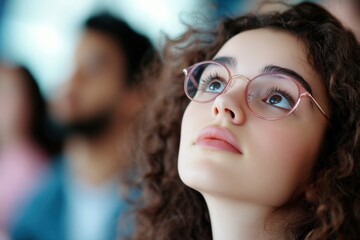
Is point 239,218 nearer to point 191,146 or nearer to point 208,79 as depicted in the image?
point 191,146

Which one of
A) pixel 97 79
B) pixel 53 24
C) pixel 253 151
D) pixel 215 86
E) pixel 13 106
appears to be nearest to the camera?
pixel 253 151

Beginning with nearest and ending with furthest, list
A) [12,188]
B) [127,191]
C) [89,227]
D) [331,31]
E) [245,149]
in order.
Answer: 1. [245,149]
2. [331,31]
3. [127,191]
4. [89,227]
5. [12,188]

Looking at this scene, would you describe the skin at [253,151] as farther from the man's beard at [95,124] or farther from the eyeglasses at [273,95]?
the man's beard at [95,124]

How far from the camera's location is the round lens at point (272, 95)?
1014 mm

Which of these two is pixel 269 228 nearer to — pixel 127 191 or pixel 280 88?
pixel 280 88

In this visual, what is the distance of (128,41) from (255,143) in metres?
1.20

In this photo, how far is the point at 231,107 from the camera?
39.0 inches

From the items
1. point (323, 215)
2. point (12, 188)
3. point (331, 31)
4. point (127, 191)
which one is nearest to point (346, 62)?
point (331, 31)

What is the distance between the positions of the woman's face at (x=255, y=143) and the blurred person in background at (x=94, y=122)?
99cm

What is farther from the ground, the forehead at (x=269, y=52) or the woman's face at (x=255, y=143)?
the forehead at (x=269, y=52)

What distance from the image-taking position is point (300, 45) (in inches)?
42.4

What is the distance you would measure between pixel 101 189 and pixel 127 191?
0.59m

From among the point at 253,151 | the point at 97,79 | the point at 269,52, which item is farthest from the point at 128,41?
the point at 253,151

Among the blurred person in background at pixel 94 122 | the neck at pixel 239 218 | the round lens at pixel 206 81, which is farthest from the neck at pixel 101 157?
the neck at pixel 239 218
